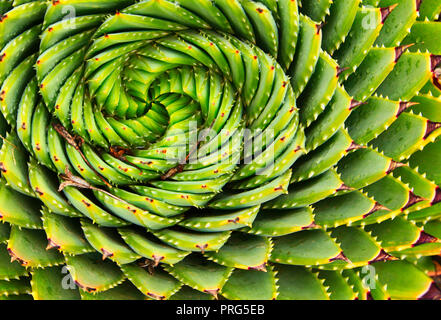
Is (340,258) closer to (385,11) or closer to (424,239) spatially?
(424,239)

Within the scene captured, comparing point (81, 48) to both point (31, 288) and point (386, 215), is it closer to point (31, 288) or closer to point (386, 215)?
point (31, 288)

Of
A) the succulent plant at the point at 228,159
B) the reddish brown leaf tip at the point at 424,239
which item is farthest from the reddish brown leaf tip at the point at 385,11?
the reddish brown leaf tip at the point at 424,239

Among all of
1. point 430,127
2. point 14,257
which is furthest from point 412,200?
point 14,257

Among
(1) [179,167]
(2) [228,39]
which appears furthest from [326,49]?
(1) [179,167]

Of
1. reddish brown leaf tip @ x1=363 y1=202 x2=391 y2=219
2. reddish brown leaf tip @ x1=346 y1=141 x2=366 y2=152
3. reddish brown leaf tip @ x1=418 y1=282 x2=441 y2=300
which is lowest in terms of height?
reddish brown leaf tip @ x1=418 y1=282 x2=441 y2=300

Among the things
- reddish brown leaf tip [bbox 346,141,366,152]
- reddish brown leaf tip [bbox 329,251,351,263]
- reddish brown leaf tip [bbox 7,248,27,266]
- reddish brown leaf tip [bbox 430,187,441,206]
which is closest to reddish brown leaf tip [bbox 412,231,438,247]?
reddish brown leaf tip [bbox 430,187,441,206]

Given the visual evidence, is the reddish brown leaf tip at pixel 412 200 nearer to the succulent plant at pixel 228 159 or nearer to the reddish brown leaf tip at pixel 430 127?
the succulent plant at pixel 228 159

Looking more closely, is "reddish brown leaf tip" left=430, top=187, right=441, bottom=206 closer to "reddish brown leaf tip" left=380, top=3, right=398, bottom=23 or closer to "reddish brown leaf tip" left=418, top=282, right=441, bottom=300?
"reddish brown leaf tip" left=418, top=282, right=441, bottom=300
